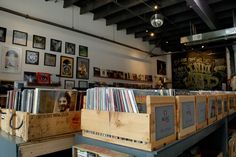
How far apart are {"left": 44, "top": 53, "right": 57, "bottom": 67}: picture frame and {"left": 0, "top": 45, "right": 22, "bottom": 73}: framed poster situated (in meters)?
0.54

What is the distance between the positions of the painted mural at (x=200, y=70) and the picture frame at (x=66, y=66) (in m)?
5.36

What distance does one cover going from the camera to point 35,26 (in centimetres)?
416

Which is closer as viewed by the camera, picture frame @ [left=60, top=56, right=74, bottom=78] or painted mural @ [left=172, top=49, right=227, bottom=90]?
picture frame @ [left=60, top=56, right=74, bottom=78]

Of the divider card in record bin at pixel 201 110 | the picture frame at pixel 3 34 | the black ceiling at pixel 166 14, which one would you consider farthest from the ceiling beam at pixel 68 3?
the divider card in record bin at pixel 201 110

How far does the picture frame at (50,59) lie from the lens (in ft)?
14.2

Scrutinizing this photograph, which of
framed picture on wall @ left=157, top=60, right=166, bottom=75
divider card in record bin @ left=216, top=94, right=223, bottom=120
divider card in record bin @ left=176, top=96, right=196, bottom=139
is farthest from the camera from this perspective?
framed picture on wall @ left=157, top=60, right=166, bottom=75

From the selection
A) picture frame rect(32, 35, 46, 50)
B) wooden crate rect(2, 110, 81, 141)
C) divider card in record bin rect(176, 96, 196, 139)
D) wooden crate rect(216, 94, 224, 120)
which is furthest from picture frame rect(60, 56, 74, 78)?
divider card in record bin rect(176, 96, 196, 139)

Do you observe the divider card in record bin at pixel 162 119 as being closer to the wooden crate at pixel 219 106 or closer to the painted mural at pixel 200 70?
the wooden crate at pixel 219 106

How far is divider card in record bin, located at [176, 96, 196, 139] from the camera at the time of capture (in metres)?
1.30

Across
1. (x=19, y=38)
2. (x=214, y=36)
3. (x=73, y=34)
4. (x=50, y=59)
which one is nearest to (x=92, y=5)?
(x=73, y=34)

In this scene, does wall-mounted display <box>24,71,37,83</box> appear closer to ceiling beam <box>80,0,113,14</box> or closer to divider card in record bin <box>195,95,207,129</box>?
ceiling beam <box>80,0,113,14</box>

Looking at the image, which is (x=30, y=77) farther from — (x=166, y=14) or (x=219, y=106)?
(x=166, y=14)

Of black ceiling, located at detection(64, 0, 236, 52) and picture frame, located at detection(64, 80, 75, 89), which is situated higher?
black ceiling, located at detection(64, 0, 236, 52)

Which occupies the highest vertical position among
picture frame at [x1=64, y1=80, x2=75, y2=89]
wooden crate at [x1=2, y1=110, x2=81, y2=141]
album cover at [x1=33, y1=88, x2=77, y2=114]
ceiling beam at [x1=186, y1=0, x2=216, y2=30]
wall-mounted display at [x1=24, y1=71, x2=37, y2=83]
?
ceiling beam at [x1=186, y1=0, x2=216, y2=30]
